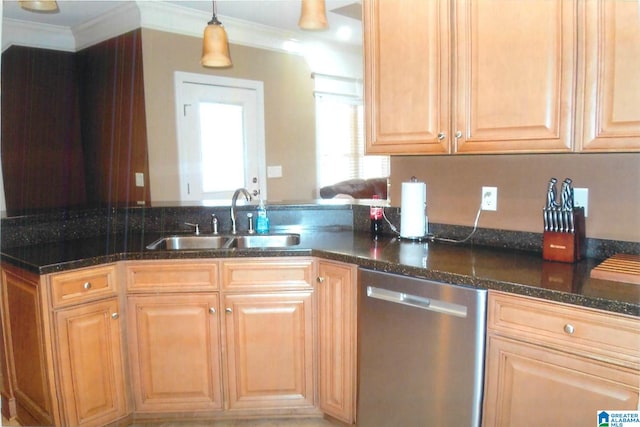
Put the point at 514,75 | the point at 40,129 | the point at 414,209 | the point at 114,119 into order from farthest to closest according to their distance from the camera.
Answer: the point at 40,129 < the point at 114,119 < the point at 414,209 < the point at 514,75

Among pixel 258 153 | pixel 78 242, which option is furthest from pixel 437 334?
pixel 258 153

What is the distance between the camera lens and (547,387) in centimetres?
151

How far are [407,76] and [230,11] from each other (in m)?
2.54

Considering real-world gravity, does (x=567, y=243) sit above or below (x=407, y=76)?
below

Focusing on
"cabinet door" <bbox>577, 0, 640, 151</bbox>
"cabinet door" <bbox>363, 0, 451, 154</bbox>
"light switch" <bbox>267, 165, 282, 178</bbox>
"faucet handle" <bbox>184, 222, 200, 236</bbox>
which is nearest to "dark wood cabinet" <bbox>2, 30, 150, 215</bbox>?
"light switch" <bbox>267, 165, 282, 178</bbox>

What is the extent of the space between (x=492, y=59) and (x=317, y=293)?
1.20 meters

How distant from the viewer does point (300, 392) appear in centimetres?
224

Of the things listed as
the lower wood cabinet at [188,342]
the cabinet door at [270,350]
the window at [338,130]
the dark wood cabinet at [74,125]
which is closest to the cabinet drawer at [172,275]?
the lower wood cabinet at [188,342]

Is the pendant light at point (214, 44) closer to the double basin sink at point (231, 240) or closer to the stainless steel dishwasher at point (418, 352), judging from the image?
the double basin sink at point (231, 240)

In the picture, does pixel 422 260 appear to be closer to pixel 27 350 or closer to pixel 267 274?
pixel 267 274

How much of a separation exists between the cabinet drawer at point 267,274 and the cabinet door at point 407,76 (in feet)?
2.07

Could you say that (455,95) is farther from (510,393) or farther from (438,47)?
(510,393)

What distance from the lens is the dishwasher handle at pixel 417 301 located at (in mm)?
1677

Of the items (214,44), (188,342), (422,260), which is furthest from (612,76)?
(188,342)
